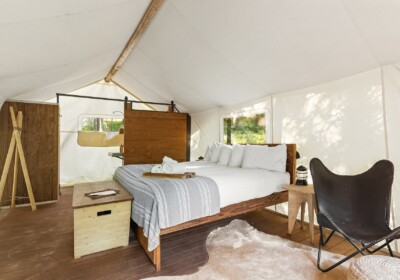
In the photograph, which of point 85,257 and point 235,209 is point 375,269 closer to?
point 235,209

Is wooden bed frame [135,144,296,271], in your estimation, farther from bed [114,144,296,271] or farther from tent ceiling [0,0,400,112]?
tent ceiling [0,0,400,112]

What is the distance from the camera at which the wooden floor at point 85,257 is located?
1.74 metres

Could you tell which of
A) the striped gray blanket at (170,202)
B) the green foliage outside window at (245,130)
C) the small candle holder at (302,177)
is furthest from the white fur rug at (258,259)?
the green foliage outside window at (245,130)

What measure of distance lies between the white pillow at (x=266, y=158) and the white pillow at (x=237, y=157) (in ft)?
0.38

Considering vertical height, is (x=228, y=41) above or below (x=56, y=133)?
above

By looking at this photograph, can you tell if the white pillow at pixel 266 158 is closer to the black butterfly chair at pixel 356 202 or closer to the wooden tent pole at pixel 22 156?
the black butterfly chair at pixel 356 202

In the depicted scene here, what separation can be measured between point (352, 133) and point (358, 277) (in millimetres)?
1632

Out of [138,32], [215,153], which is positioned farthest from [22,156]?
A: [215,153]

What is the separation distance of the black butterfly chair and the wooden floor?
427mm

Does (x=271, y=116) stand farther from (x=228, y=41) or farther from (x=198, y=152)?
(x=198, y=152)

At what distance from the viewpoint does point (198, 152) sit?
5094mm

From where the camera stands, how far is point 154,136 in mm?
4859

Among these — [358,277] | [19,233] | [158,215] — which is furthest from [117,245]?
[358,277]

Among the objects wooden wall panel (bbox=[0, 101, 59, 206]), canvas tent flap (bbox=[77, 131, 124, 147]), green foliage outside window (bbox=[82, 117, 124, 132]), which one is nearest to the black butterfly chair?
wooden wall panel (bbox=[0, 101, 59, 206])
